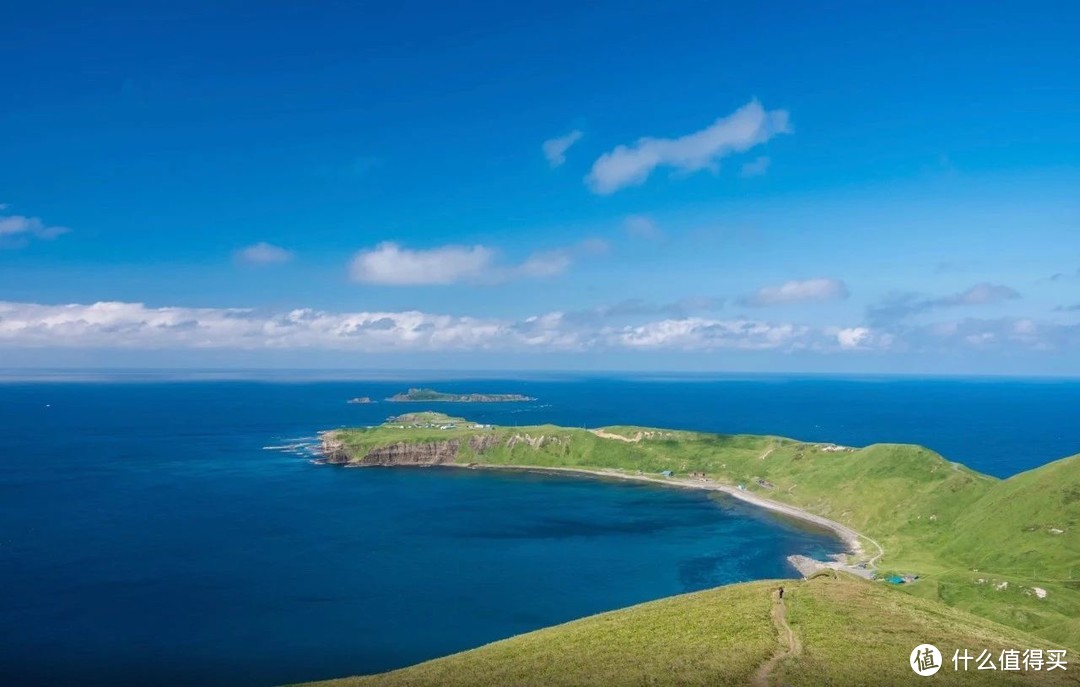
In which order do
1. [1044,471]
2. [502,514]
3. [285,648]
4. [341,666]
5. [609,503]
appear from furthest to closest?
[609,503] < [502,514] < [1044,471] < [285,648] < [341,666]

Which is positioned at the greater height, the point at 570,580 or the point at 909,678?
the point at 909,678

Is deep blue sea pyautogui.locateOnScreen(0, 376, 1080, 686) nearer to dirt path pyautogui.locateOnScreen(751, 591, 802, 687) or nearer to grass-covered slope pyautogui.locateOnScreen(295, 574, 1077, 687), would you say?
grass-covered slope pyautogui.locateOnScreen(295, 574, 1077, 687)

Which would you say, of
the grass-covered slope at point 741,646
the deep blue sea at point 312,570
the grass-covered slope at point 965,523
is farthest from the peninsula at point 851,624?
the deep blue sea at point 312,570

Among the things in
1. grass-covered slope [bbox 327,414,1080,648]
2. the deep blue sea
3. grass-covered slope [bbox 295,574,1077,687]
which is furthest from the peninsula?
the deep blue sea

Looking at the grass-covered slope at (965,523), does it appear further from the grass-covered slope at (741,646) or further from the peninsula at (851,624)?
the grass-covered slope at (741,646)

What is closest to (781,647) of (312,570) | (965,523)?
(312,570)

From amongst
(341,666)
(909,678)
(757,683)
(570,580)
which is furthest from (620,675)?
(570,580)

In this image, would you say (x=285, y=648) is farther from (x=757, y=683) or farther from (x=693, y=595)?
(x=757, y=683)
